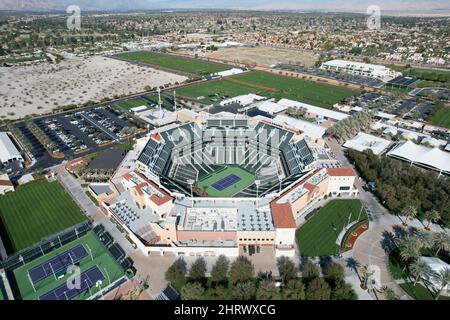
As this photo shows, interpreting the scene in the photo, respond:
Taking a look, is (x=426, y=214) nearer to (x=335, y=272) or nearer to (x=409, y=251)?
(x=409, y=251)

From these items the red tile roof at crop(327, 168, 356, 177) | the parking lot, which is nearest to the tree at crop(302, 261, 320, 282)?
the red tile roof at crop(327, 168, 356, 177)

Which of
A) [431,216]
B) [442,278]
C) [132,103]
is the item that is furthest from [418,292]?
[132,103]

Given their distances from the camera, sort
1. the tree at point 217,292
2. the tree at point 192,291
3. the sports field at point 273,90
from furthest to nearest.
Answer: the sports field at point 273,90
the tree at point 217,292
the tree at point 192,291

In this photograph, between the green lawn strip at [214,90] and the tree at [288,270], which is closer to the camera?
the tree at [288,270]

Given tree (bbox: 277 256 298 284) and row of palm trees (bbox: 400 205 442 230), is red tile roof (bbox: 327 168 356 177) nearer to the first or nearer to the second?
row of palm trees (bbox: 400 205 442 230)

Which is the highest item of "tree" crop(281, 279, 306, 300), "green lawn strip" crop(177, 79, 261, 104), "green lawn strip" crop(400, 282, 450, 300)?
"green lawn strip" crop(177, 79, 261, 104)

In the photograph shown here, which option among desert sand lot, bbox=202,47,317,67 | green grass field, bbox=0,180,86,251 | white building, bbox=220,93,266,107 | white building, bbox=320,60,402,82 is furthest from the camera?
desert sand lot, bbox=202,47,317,67

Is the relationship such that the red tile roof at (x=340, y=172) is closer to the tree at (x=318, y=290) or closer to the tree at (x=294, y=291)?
the tree at (x=318, y=290)

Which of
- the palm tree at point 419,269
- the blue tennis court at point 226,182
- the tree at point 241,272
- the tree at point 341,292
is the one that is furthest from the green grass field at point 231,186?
the palm tree at point 419,269
